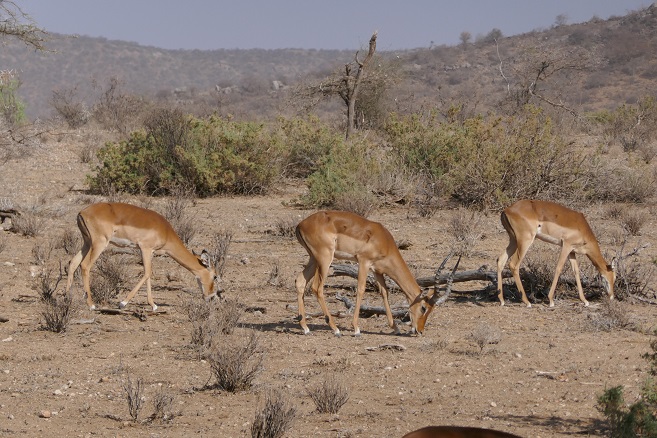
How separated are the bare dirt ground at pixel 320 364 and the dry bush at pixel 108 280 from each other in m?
0.32

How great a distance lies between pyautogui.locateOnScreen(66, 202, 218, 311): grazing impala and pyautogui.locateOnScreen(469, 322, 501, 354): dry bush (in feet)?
11.1

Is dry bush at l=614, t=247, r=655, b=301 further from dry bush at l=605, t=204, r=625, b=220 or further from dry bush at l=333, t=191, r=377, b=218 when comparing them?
dry bush at l=333, t=191, r=377, b=218

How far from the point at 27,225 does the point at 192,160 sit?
18.5ft

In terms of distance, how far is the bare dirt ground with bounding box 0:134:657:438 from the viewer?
23.4 ft

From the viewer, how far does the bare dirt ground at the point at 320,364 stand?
714 cm

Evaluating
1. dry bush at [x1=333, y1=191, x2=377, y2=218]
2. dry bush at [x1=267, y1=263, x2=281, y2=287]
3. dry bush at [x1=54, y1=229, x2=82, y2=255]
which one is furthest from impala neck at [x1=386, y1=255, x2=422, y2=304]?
dry bush at [x1=333, y1=191, x2=377, y2=218]

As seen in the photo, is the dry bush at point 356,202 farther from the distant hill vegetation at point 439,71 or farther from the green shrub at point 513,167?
the distant hill vegetation at point 439,71

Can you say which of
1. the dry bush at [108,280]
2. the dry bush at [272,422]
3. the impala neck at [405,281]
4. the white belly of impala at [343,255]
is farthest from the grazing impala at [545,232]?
the dry bush at [272,422]

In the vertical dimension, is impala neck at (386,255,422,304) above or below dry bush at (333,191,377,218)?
above

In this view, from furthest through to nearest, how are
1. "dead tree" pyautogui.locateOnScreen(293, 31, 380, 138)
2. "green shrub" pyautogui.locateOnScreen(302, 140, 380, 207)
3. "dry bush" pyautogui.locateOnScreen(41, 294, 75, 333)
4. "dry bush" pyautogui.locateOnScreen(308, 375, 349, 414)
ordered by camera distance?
"dead tree" pyautogui.locateOnScreen(293, 31, 380, 138)
"green shrub" pyautogui.locateOnScreen(302, 140, 380, 207)
"dry bush" pyautogui.locateOnScreen(41, 294, 75, 333)
"dry bush" pyautogui.locateOnScreen(308, 375, 349, 414)

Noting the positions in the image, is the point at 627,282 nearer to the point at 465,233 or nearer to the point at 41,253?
the point at 465,233

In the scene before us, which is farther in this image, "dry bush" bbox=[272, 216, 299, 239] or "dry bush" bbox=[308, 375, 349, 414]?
"dry bush" bbox=[272, 216, 299, 239]

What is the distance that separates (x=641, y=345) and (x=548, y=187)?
31.9ft

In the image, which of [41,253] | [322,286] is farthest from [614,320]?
[41,253]
